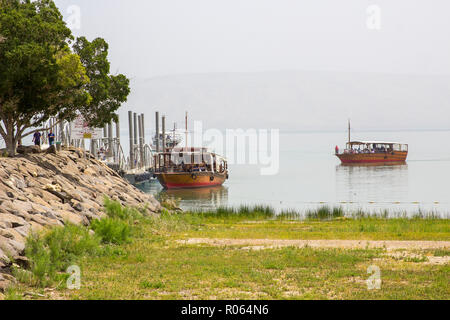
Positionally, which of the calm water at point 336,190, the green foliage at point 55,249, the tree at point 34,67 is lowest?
the calm water at point 336,190

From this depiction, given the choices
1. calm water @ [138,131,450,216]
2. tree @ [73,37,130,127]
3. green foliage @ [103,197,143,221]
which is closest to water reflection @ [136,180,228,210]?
calm water @ [138,131,450,216]

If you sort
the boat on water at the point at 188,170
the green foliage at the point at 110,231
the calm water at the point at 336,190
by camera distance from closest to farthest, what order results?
the green foliage at the point at 110,231, the calm water at the point at 336,190, the boat on water at the point at 188,170

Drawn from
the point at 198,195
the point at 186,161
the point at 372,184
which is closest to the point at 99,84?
the point at 198,195

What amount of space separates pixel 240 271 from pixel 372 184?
2490 inches

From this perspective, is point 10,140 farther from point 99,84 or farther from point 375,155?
point 375,155

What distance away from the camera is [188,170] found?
65.6 metres

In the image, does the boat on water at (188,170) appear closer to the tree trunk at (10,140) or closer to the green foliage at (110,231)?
the tree trunk at (10,140)

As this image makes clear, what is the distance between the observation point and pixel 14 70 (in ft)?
81.1

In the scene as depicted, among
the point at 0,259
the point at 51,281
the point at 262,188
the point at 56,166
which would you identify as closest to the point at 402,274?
the point at 51,281

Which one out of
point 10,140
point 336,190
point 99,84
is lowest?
point 336,190

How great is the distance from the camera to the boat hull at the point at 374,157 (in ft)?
354

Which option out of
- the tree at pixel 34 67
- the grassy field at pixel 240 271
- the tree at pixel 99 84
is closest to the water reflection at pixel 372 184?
the tree at pixel 99 84

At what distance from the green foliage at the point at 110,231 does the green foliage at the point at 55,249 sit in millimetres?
853

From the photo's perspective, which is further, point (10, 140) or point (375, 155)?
point (375, 155)
